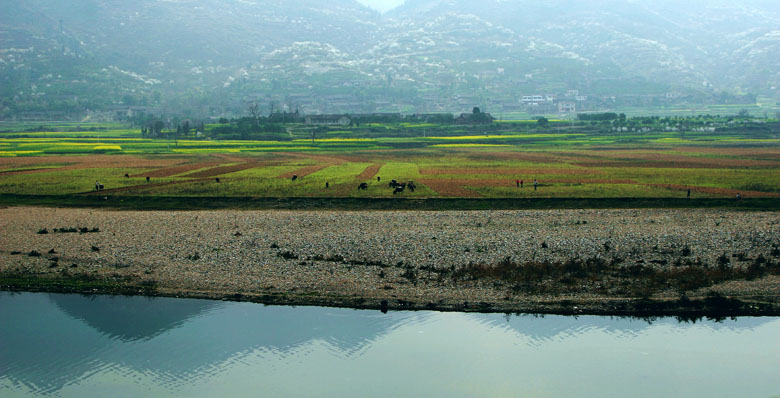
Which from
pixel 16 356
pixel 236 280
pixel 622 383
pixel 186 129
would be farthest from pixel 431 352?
pixel 186 129

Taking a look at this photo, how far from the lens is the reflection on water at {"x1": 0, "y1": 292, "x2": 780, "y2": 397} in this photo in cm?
2028

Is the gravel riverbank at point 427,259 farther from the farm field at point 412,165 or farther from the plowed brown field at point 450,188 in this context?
the farm field at point 412,165

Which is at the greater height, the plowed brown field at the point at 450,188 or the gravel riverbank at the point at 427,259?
the plowed brown field at the point at 450,188

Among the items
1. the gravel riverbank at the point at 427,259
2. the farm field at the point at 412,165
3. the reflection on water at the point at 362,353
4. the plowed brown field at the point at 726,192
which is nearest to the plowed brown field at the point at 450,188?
the farm field at the point at 412,165

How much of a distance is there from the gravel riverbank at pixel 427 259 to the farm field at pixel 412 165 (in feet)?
30.6

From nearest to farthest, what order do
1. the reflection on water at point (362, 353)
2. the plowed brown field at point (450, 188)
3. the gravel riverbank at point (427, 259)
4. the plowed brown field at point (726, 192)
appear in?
the reflection on water at point (362, 353)
the gravel riverbank at point (427, 259)
the plowed brown field at point (726, 192)
the plowed brown field at point (450, 188)

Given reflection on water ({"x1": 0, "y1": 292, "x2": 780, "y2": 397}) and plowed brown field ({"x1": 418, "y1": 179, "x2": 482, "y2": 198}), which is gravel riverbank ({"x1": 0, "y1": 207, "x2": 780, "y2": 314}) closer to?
reflection on water ({"x1": 0, "y1": 292, "x2": 780, "y2": 397})

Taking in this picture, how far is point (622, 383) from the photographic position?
66.4 feet

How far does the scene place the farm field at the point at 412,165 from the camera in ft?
162

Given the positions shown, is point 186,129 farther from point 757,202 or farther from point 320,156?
point 757,202

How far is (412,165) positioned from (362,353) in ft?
166

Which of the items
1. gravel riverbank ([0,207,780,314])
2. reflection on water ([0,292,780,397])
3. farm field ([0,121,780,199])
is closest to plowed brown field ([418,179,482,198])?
farm field ([0,121,780,199])

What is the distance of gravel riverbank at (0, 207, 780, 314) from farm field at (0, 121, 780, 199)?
9.32 metres

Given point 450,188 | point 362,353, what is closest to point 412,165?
point 450,188
